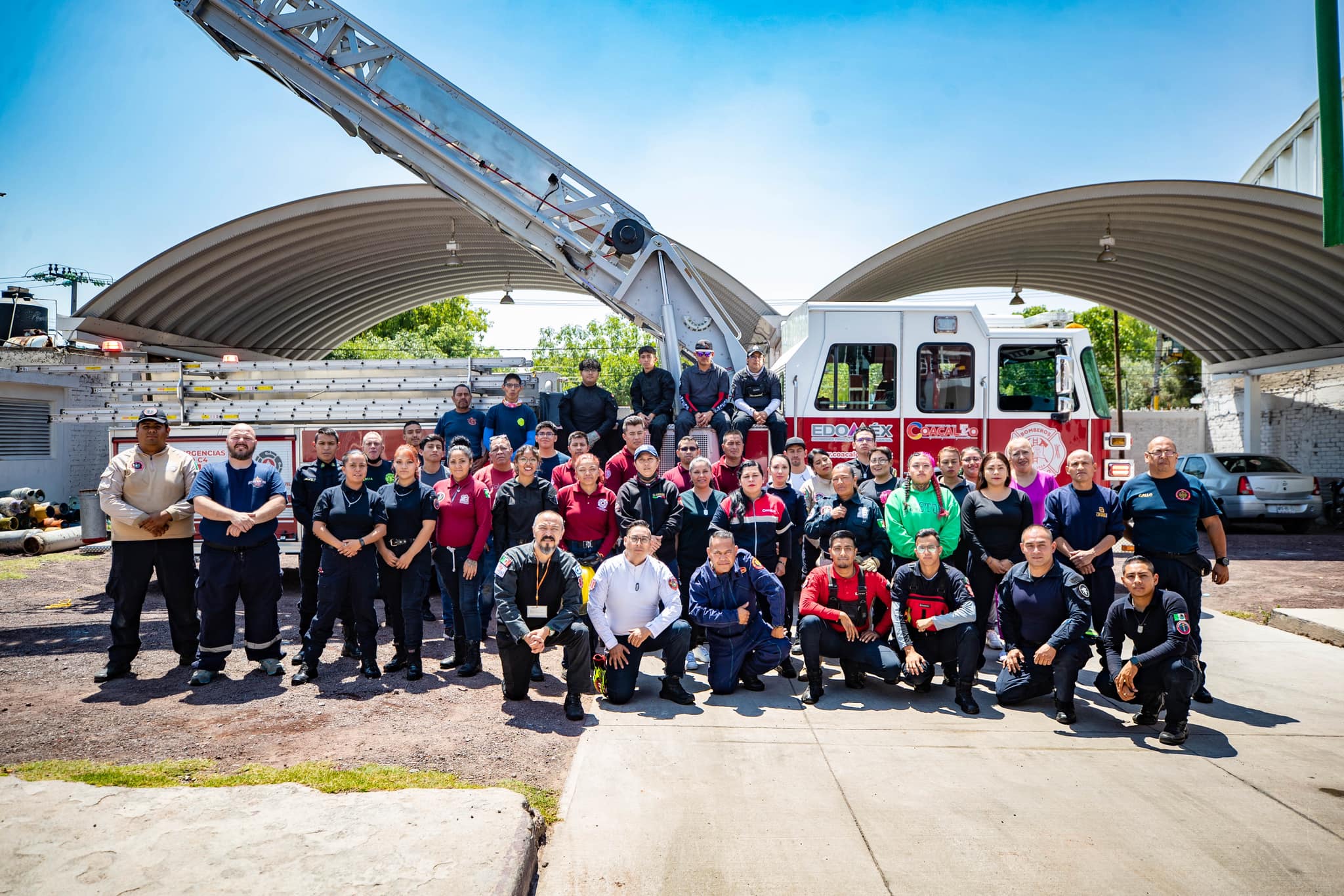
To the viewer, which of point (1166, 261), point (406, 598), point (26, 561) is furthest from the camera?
point (1166, 261)

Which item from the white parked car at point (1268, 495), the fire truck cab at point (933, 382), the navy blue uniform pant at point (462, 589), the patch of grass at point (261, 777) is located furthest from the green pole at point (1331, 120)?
the white parked car at point (1268, 495)

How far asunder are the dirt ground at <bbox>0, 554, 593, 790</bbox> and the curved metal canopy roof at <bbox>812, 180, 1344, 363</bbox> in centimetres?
1477

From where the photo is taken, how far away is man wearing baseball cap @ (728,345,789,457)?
825cm

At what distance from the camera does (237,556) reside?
19.6ft

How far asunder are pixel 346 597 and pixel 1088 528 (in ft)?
18.9

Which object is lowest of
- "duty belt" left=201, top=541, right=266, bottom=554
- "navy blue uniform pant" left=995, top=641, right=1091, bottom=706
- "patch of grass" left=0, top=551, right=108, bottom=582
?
"patch of grass" left=0, top=551, right=108, bottom=582

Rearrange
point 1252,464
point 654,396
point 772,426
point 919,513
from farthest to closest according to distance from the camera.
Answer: point 1252,464 → point 654,396 → point 772,426 → point 919,513

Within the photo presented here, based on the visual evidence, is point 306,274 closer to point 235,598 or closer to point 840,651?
point 235,598

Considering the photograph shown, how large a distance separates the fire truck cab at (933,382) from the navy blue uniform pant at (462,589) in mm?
3801

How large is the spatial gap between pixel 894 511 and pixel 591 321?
200ft

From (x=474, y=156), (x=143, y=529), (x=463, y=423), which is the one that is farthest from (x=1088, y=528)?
(x=474, y=156)

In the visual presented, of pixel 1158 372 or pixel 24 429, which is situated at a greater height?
pixel 1158 372

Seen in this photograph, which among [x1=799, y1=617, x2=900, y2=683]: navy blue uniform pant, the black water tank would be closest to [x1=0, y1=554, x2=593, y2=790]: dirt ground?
[x1=799, y1=617, x2=900, y2=683]: navy blue uniform pant

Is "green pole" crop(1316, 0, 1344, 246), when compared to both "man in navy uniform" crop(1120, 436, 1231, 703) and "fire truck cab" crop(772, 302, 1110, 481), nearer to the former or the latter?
"man in navy uniform" crop(1120, 436, 1231, 703)
